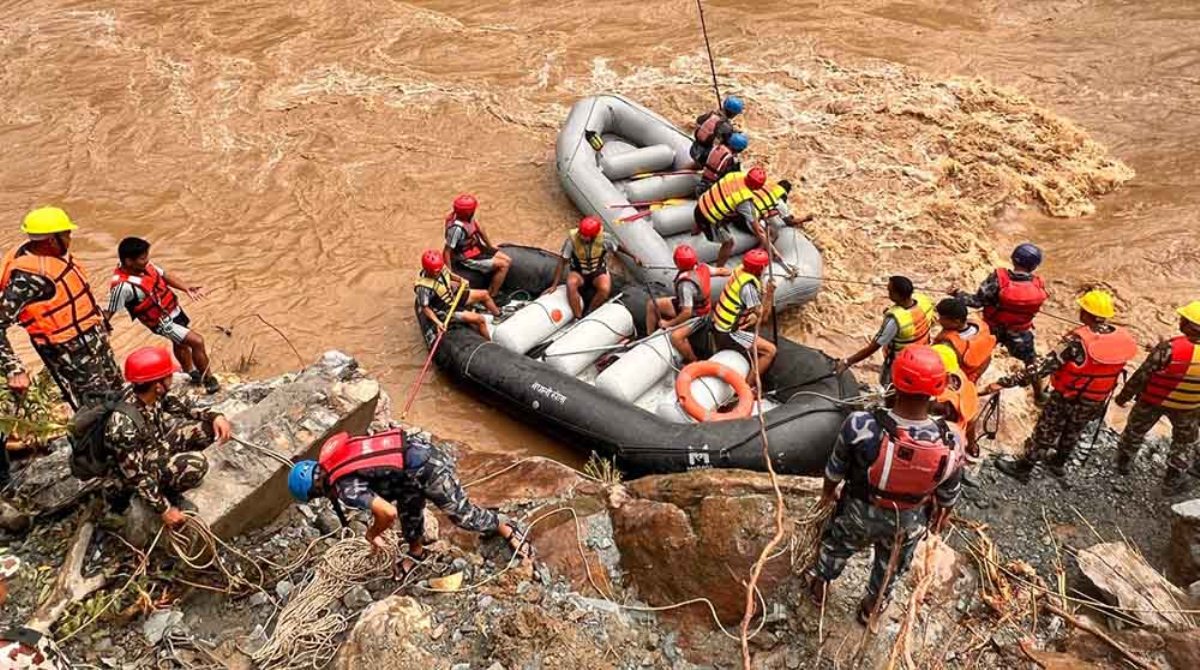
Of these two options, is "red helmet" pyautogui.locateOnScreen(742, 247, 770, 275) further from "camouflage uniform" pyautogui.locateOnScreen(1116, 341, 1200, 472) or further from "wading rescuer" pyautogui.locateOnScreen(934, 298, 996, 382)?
"camouflage uniform" pyautogui.locateOnScreen(1116, 341, 1200, 472)

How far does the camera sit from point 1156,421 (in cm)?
455

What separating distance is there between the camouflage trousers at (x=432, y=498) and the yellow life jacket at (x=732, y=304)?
2368 millimetres

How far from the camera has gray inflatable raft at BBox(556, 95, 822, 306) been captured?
6.68 metres

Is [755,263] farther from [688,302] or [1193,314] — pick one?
[1193,314]

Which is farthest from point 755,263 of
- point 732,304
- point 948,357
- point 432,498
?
point 432,498

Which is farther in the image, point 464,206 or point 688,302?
point 464,206

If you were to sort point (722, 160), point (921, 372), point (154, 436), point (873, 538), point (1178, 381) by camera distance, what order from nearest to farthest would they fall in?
1. point (921, 372)
2. point (873, 538)
3. point (154, 436)
4. point (1178, 381)
5. point (722, 160)

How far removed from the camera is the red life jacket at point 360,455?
3268mm

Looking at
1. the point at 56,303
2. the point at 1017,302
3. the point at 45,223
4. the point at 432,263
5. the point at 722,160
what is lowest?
the point at 432,263

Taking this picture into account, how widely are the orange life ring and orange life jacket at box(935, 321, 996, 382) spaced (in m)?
1.22

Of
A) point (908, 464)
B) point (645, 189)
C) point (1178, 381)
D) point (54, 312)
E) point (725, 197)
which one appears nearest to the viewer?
point (908, 464)

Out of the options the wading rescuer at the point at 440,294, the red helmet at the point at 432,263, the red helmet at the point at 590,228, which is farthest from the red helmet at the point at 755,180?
the red helmet at the point at 432,263

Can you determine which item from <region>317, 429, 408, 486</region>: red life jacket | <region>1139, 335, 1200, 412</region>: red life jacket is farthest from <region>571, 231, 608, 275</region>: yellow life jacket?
<region>1139, 335, 1200, 412</region>: red life jacket

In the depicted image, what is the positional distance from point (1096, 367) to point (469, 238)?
4.27 m
